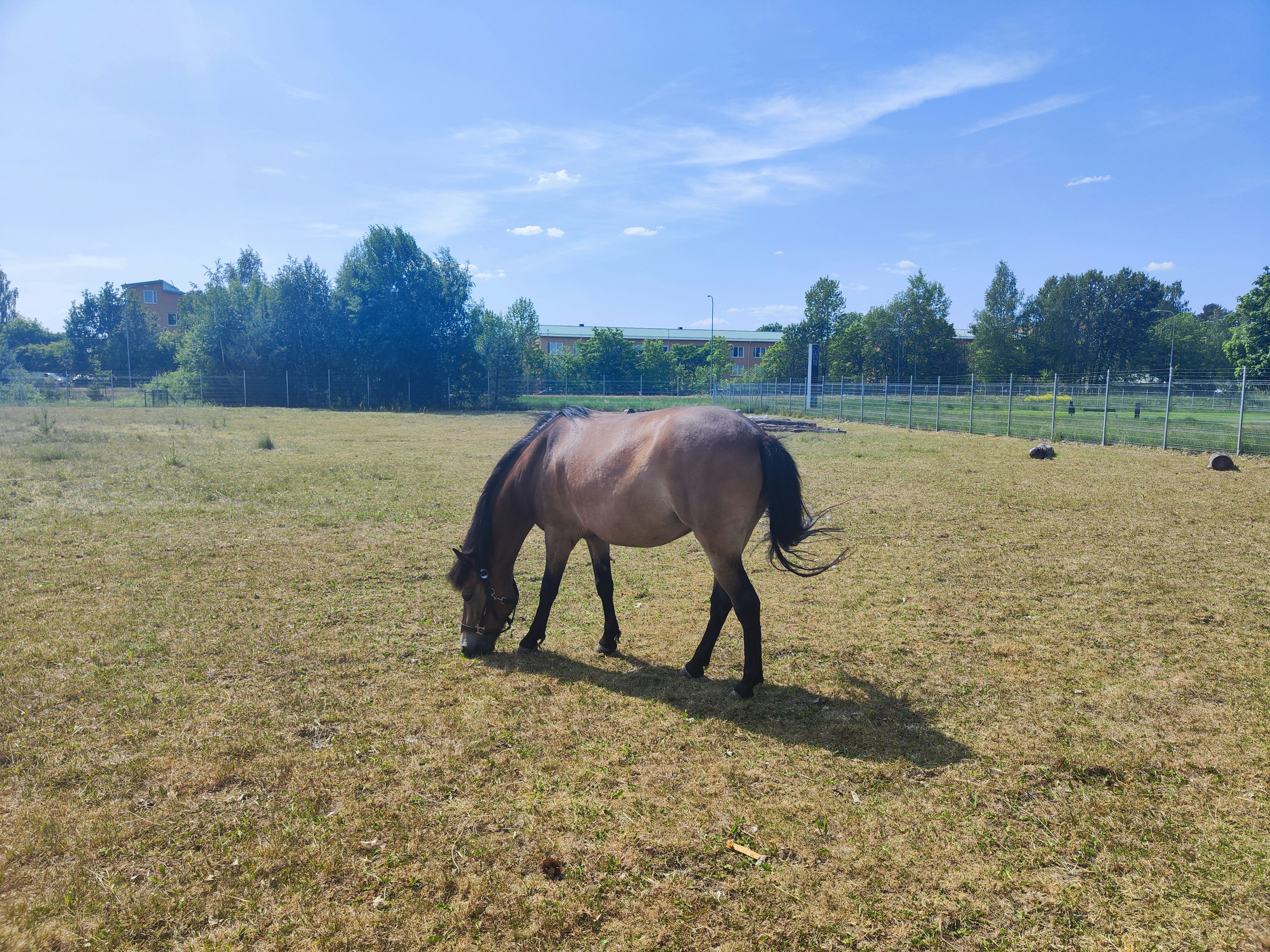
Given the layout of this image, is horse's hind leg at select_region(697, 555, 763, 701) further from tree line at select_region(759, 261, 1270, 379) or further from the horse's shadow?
tree line at select_region(759, 261, 1270, 379)

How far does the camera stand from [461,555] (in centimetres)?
507

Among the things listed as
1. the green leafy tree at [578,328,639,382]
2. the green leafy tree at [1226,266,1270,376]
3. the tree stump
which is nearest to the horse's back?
the tree stump

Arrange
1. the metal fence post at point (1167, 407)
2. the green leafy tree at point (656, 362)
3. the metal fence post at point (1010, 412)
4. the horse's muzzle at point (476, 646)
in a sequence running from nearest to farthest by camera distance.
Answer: the horse's muzzle at point (476, 646)
the metal fence post at point (1167, 407)
the metal fence post at point (1010, 412)
the green leafy tree at point (656, 362)

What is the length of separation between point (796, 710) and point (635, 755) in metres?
1.11

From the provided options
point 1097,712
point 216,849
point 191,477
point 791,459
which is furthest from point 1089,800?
point 191,477

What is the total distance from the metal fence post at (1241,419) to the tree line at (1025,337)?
4240cm

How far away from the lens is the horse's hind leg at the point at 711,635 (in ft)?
15.0

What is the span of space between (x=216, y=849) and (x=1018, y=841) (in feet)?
11.1

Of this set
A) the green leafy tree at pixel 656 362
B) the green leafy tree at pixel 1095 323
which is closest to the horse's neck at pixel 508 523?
the green leafy tree at pixel 656 362

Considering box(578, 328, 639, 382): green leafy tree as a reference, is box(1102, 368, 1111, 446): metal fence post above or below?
below

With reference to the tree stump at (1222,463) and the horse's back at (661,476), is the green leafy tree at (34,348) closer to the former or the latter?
the horse's back at (661,476)

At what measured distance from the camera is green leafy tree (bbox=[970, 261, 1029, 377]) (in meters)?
59.7

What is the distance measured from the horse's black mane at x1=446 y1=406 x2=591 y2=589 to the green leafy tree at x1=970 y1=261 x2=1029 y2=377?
62736mm

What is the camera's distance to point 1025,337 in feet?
199
